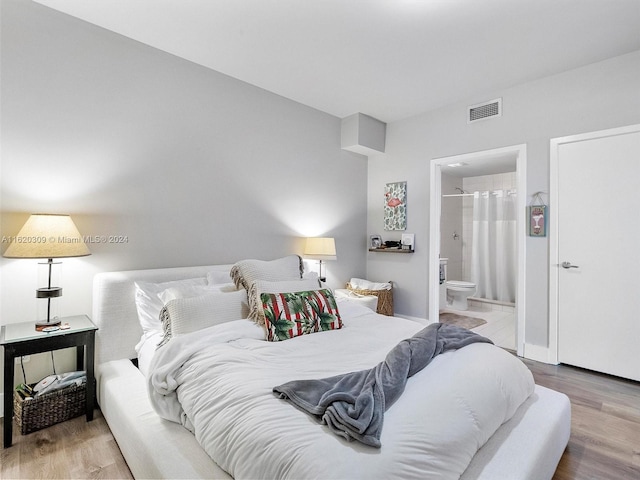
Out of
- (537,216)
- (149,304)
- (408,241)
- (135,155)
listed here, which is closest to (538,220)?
(537,216)

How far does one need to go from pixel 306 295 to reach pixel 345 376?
94cm

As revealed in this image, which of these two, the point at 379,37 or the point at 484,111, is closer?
the point at 379,37

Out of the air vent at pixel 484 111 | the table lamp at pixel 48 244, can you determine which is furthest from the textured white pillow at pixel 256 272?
the air vent at pixel 484 111

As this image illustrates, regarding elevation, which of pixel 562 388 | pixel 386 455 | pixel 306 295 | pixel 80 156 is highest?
pixel 80 156

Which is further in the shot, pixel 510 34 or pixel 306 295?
pixel 510 34

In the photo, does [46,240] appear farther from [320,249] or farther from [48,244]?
[320,249]

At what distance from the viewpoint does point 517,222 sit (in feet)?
10.9

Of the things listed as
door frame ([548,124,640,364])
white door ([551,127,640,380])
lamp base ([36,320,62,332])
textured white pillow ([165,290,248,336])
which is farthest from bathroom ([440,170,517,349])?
lamp base ([36,320,62,332])

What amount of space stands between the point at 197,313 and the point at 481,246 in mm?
5123

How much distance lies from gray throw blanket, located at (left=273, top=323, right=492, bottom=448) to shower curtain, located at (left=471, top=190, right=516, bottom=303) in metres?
4.39

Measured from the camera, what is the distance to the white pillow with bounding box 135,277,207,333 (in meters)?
2.34

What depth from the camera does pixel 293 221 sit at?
3.82 meters

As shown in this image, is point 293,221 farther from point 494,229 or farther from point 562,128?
point 494,229

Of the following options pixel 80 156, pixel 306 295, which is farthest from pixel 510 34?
pixel 80 156
